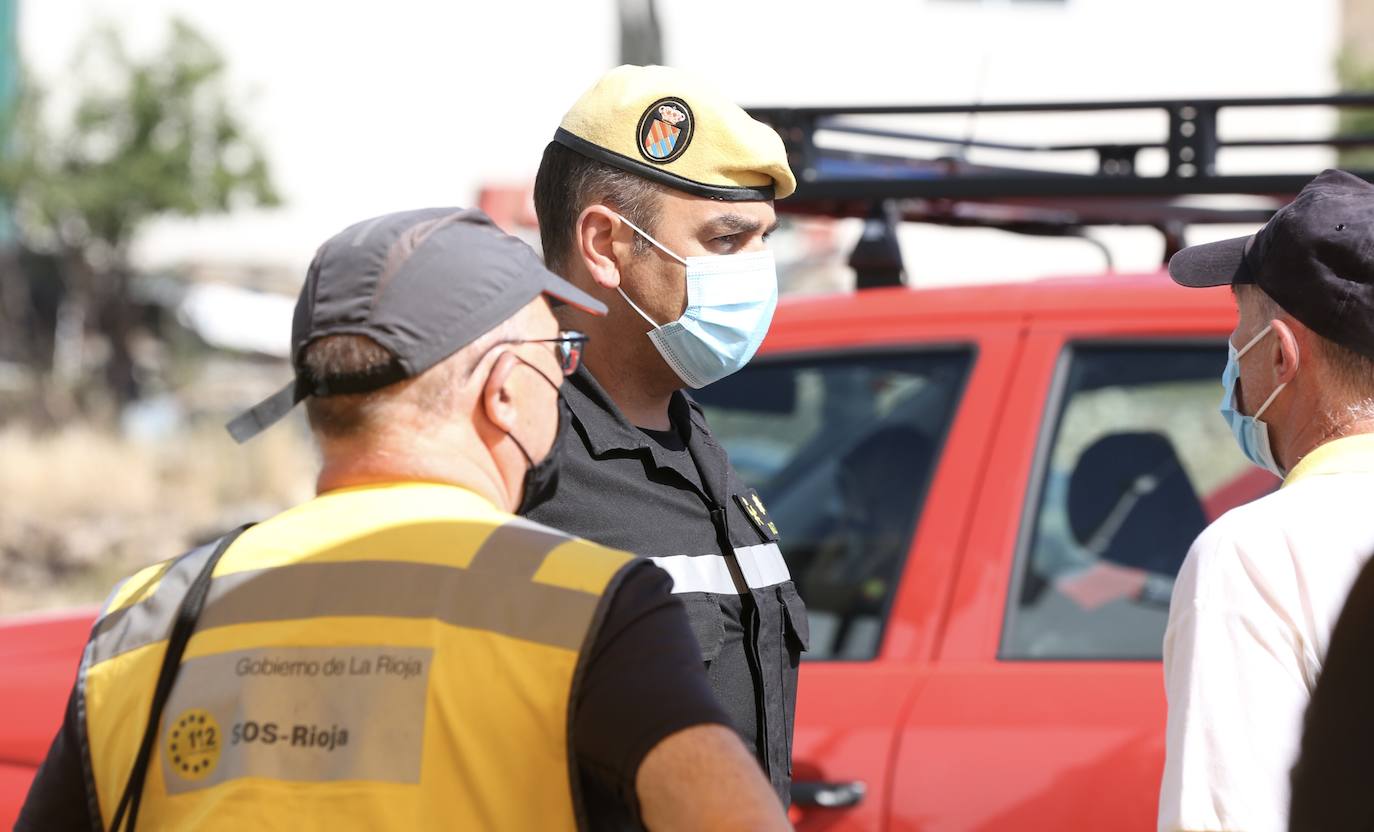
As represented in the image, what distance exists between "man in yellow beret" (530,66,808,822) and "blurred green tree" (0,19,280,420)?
11.4m

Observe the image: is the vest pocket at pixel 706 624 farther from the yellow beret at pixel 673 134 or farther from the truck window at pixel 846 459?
the truck window at pixel 846 459

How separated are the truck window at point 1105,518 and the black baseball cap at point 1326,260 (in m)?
0.93

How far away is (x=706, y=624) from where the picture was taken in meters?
2.08

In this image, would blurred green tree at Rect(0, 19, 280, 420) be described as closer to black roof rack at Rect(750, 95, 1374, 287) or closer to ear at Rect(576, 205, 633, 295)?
black roof rack at Rect(750, 95, 1374, 287)

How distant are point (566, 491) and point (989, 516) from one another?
0.95 m

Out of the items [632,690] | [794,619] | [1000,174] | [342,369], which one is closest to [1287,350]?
[794,619]

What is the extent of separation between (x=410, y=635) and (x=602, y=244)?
1.02 metres

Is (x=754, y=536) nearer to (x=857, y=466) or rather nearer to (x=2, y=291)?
(x=857, y=466)

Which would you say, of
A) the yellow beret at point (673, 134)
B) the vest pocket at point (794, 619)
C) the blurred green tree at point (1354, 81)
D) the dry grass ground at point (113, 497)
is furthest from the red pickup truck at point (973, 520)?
the blurred green tree at point (1354, 81)

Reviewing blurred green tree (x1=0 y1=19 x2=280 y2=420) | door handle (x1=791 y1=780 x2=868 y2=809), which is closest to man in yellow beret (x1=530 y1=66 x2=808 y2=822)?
door handle (x1=791 y1=780 x2=868 y2=809)

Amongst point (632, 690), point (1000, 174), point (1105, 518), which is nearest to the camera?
point (632, 690)

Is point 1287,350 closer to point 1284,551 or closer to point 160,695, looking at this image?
point 1284,551

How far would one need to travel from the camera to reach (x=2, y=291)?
14.5 metres

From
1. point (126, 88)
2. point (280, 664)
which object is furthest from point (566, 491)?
point (126, 88)
